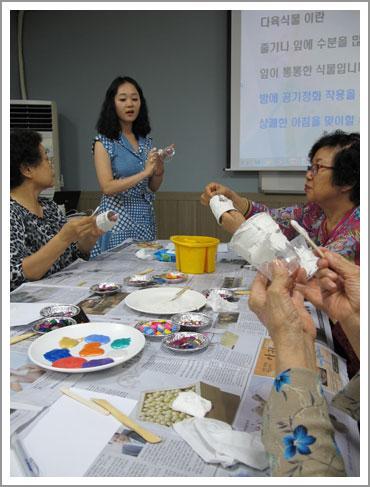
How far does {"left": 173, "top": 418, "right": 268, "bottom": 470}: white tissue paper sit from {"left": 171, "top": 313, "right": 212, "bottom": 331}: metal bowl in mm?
391

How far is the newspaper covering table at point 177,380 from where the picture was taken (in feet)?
2.21

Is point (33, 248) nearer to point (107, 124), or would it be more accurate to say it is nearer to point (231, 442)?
point (107, 124)

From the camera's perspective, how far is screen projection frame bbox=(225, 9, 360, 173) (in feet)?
10.4

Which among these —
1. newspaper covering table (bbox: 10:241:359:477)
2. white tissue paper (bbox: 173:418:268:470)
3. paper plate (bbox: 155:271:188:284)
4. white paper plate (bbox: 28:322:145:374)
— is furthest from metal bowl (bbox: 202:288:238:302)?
white tissue paper (bbox: 173:418:268:470)

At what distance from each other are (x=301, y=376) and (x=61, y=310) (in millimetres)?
792

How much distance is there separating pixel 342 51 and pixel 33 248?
265 centimetres

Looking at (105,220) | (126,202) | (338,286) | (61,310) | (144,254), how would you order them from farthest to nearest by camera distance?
(126,202)
(144,254)
(105,220)
(61,310)
(338,286)

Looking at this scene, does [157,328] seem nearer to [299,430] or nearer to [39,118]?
[299,430]

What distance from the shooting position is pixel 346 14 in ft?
9.78

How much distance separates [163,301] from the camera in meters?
1.38

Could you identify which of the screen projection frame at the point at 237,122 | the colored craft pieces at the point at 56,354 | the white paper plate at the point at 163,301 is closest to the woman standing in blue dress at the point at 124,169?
the white paper plate at the point at 163,301

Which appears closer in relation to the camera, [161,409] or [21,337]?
[161,409]

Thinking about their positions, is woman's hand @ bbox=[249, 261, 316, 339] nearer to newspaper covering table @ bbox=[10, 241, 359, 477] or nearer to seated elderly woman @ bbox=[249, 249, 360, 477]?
seated elderly woman @ bbox=[249, 249, 360, 477]

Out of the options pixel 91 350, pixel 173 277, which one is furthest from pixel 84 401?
pixel 173 277
